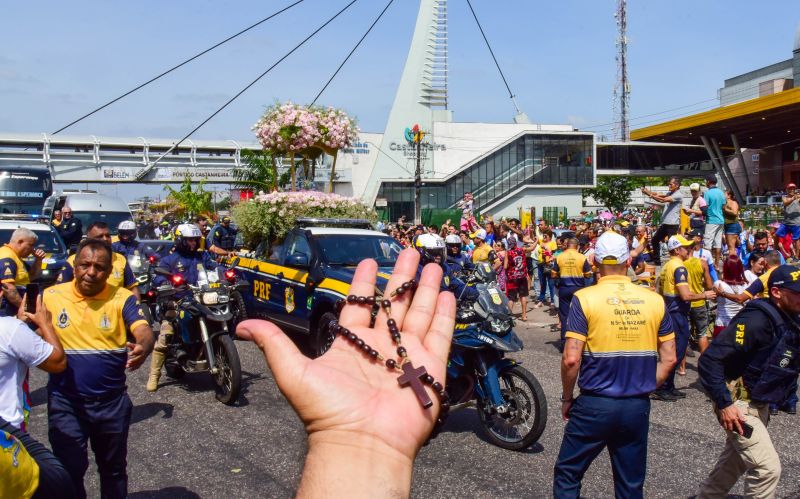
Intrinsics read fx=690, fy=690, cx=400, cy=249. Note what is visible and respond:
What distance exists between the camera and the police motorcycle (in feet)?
24.8

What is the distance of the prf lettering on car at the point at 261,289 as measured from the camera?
10.6m

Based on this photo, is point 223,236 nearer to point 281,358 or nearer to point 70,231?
point 70,231

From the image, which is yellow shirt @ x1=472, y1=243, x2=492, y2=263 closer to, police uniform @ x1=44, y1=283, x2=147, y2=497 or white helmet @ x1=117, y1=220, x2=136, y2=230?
white helmet @ x1=117, y1=220, x2=136, y2=230

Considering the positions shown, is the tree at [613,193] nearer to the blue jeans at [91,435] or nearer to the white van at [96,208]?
the white van at [96,208]

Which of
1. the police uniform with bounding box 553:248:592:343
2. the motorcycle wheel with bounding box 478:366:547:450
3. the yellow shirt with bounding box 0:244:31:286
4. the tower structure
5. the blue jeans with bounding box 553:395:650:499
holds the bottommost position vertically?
the motorcycle wheel with bounding box 478:366:547:450

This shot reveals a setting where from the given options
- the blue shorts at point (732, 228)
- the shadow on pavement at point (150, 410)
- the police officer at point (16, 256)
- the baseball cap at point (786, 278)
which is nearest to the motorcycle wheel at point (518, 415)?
the baseball cap at point (786, 278)

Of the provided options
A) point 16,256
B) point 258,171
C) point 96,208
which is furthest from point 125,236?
point 258,171

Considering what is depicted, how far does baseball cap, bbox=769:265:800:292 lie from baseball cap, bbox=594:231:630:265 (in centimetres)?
89

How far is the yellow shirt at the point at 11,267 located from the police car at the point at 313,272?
130 inches

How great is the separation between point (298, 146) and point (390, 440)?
12.5 meters

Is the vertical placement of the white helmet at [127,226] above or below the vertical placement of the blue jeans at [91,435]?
→ above

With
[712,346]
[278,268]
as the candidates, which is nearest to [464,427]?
[712,346]

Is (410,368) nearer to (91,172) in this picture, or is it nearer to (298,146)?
(298,146)

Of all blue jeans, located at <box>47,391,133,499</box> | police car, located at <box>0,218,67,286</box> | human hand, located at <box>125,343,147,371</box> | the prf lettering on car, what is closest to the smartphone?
human hand, located at <box>125,343,147,371</box>
